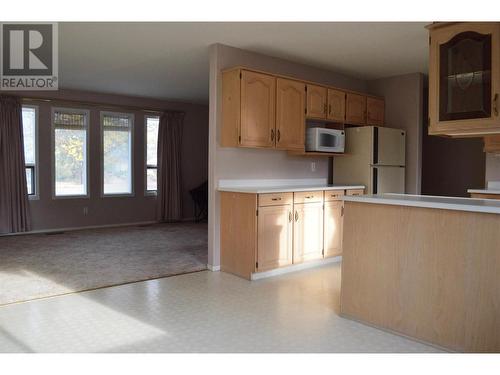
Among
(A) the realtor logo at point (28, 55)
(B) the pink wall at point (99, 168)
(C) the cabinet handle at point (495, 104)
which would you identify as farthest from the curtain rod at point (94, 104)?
(C) the cabinet handle at point (495, 104)

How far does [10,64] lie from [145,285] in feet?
10.8

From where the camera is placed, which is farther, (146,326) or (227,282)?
(227,282)

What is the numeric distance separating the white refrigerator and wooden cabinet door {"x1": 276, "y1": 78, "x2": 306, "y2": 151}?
0.94m

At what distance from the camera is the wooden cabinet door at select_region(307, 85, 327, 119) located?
16.9 ft

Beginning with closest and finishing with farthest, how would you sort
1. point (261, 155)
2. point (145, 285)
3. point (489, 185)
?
point (145, 285) → point (261, 155) → point (489, 185)

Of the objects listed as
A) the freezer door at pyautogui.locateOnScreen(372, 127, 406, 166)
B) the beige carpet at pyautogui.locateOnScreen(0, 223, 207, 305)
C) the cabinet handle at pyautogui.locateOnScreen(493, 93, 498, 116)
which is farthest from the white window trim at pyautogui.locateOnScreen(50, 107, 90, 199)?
the cabinet handle at pyautogui.locateOnScreen(493, 93, 498, 116)

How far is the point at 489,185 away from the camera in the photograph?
213 inches

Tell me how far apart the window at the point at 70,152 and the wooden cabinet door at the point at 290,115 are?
4130 mm

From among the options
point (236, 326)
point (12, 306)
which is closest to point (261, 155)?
point (236, 326)

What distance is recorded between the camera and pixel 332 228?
5.04m

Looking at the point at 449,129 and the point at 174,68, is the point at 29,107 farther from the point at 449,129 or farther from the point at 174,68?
the point at 449,129

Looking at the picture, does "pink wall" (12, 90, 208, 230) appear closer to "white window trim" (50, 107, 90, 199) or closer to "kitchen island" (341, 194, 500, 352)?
"white window trim" (50, 107, 90, 199)

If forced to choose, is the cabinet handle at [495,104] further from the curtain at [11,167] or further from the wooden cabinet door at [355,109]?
the curtain at [11,167]

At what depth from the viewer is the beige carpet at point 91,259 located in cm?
400
